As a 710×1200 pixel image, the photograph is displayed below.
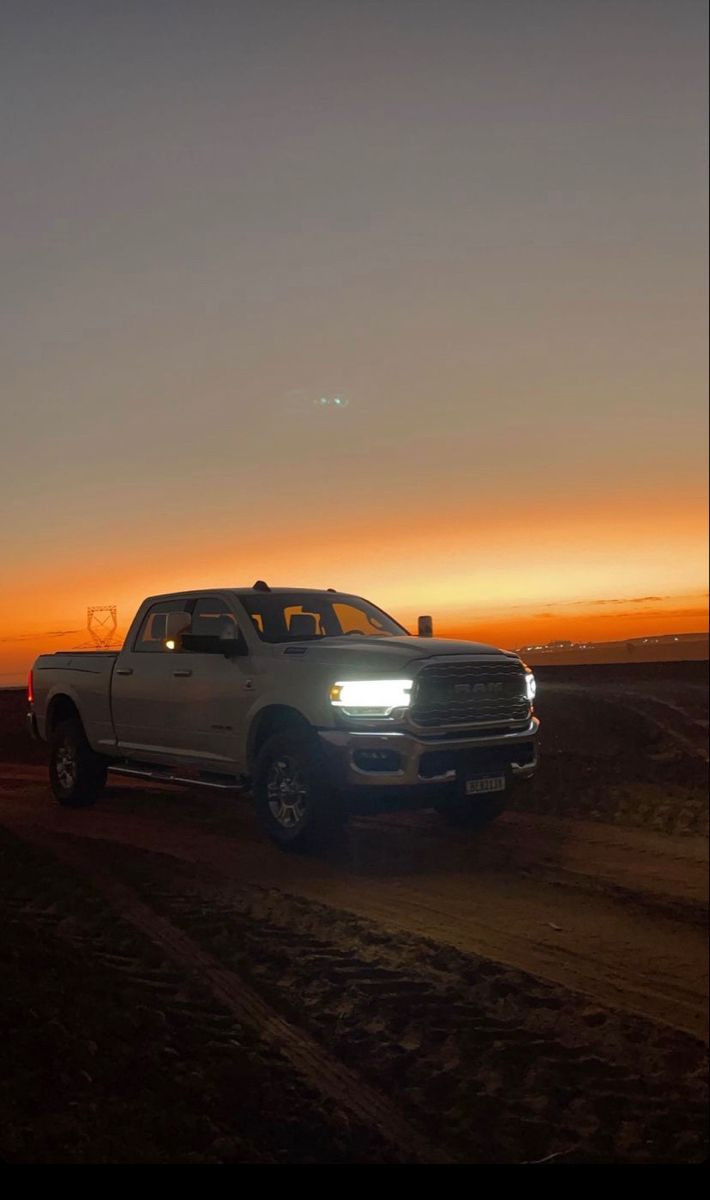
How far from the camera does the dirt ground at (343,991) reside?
558 cm

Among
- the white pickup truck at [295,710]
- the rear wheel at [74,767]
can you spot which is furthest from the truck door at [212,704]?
the rear wheel at [74,767]

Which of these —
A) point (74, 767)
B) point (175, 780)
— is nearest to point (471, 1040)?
point (74, 767)

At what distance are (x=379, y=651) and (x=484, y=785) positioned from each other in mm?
950

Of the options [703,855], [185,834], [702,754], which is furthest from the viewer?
[702,754]

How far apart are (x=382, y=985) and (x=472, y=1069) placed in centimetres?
117

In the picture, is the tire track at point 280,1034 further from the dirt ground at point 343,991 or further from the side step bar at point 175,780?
the side step bar at point 175,780

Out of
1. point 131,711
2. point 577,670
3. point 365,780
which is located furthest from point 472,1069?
point 577,670

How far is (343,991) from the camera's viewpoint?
7410 millimetres

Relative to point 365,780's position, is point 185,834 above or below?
below

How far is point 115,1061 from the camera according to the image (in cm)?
584

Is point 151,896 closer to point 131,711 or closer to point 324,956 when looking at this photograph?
point 324,956

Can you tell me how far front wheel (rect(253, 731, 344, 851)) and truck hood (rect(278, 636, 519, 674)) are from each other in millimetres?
791

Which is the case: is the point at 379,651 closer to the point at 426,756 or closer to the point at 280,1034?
the point at 426,756

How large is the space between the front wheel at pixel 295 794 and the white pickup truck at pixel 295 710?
0.06ft
